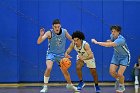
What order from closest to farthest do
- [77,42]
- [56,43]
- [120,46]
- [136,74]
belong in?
[77,42] → [120,46] → [56,43] → [136,74]

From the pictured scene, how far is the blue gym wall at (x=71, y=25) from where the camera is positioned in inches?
516

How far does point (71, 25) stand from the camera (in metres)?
13.3

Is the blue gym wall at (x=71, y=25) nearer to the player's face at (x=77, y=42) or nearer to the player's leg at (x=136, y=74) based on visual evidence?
the player's leg at (x=136, y=74)

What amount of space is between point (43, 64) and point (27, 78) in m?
0.77

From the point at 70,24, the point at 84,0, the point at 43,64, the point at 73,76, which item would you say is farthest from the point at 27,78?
the point at 84,0

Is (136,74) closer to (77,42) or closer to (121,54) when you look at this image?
(121,54)

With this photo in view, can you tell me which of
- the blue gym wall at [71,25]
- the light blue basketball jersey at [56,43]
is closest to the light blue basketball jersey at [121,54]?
the light blue basketball jersey at [56,43]

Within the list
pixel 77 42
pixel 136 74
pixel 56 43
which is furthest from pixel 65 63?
pixel 136 74

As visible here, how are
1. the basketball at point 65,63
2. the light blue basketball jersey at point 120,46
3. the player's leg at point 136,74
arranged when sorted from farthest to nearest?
the player's leg at point 136,74
the basketball at point 65,63
the light blue basketball jersey at point 120,46

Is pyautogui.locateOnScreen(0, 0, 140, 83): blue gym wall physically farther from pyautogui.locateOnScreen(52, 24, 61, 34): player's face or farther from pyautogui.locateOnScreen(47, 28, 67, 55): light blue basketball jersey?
pyautogui.locateOnScreen(52, 24, 61, 34): player's face

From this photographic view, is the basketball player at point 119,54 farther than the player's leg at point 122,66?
No

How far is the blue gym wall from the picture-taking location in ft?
43.0

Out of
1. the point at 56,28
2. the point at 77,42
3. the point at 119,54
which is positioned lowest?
the point at 119,54

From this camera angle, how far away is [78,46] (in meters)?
9.52
